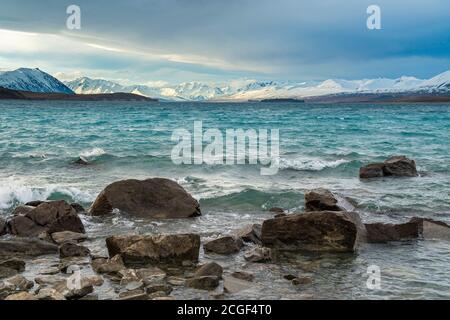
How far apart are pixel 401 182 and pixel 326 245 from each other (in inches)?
465

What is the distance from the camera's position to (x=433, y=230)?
518 inches

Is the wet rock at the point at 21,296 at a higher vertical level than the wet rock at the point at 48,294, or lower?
higher

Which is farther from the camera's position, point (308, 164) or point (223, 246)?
point (308, 164)

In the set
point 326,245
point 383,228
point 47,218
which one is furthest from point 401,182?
point 47,218

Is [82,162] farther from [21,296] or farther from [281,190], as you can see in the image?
[21,296]

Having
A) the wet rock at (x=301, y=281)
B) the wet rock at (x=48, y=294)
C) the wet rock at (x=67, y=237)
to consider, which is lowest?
the wet rock at (x=301, y=281)

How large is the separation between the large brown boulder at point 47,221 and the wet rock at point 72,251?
2051 millimetres

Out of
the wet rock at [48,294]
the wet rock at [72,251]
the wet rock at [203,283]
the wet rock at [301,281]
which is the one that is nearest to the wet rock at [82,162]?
the wet rock at [72,251]

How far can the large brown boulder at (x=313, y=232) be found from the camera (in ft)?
38.2

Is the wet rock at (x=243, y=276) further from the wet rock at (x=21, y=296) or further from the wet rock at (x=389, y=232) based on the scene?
the wet rock at (x=389, y=232)

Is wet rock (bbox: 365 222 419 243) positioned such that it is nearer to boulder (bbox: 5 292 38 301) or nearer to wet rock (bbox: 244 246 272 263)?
wet rock (bbox: 244 246 272 263)

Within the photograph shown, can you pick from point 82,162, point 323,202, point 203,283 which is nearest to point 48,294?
point 203,283

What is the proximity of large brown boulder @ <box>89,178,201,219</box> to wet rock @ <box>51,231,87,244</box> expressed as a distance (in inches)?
110

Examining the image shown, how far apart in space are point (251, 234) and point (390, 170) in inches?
537
